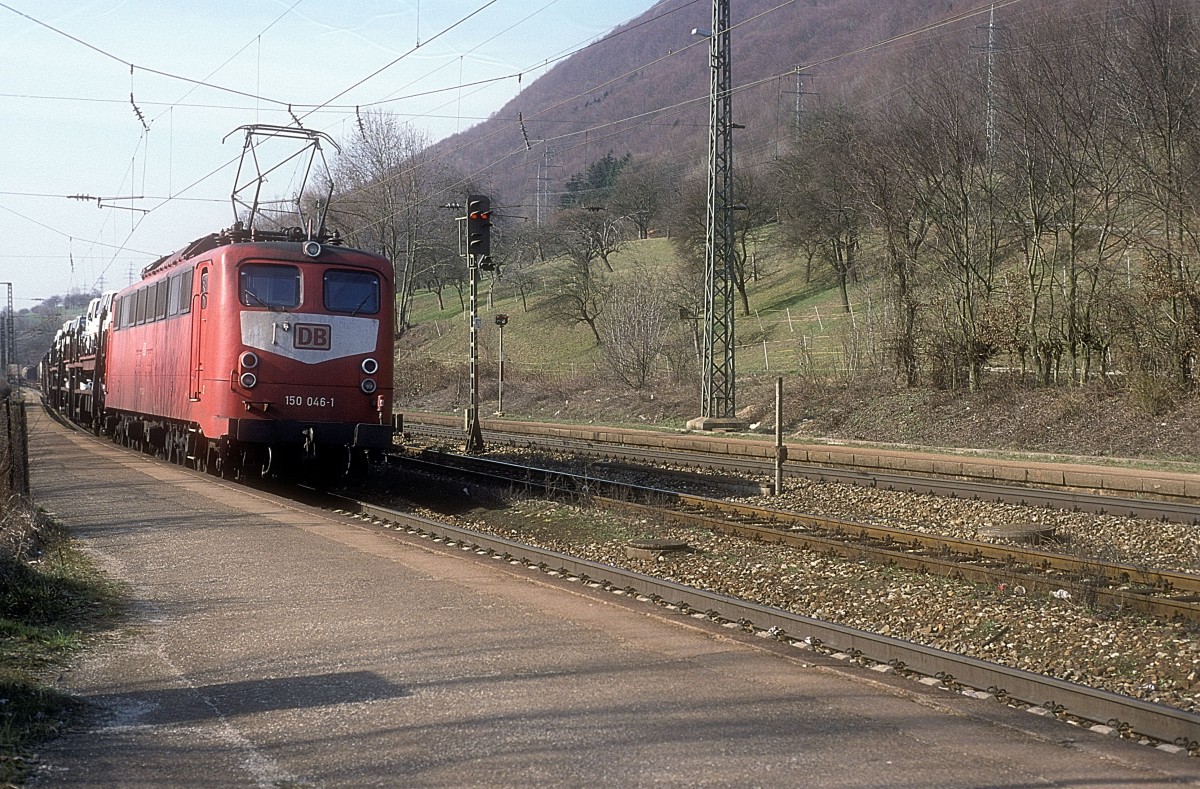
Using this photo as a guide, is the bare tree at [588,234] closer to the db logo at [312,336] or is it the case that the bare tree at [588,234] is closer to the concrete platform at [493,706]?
the db logo at [312,336]

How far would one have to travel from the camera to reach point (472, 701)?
19.6 feet

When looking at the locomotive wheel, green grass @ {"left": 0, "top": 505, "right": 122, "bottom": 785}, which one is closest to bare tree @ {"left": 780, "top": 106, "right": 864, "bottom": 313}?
the locomotive wheel

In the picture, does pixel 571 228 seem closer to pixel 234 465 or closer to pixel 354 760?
pixel 234 465

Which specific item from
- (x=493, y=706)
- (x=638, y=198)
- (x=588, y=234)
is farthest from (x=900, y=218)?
(x=638, y=198)

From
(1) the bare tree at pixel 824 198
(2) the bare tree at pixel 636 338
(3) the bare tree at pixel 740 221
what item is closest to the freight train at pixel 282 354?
(2) the bare tree at pixel 636 338

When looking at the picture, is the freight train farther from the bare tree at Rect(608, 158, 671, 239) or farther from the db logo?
the bare tree at Rect(608, 158, 671, 239)

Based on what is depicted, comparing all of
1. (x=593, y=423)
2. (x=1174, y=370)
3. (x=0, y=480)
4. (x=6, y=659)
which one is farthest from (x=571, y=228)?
(x=6, y=659)

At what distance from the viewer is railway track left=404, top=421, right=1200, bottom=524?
537 inches

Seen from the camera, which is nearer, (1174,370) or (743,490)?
(743,490)

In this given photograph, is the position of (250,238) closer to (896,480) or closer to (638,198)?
(896,480)

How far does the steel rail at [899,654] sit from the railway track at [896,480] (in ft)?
22.7

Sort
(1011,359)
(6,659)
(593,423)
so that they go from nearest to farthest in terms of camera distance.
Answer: (6,659) → (1011,359) → (593,423)

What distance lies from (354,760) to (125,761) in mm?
1000

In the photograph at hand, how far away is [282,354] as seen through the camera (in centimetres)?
1569
